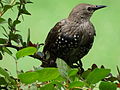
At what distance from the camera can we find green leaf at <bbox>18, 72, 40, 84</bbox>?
0.57m

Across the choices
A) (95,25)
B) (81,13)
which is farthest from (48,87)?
(95,25)

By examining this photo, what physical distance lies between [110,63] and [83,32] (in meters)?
1.03

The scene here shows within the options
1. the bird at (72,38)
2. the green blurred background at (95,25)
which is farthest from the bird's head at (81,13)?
the green blurred background at (95,25)

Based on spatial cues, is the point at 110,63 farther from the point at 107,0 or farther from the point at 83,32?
the point at 83,32

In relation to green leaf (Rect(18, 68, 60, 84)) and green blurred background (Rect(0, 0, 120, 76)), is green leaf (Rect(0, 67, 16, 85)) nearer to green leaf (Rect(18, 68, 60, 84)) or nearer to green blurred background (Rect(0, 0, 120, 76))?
green leaf (Rect(18, 68, 60, 84))

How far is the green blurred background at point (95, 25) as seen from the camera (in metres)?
2.88

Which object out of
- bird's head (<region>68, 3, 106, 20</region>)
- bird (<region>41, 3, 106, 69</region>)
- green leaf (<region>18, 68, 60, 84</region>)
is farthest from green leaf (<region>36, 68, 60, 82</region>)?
bird's head (<region>68, 3, 106, 20</region>)

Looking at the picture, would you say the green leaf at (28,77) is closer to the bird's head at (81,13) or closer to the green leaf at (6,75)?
the green leaf at (6,75)

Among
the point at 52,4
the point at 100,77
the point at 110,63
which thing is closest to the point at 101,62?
the point at 110,63

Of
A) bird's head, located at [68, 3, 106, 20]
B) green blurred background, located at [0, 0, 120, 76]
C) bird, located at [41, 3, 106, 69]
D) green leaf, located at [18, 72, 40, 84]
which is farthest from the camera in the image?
green blurred background, located at [0, 0, 120, 76]

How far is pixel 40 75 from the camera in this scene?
1.90 feet

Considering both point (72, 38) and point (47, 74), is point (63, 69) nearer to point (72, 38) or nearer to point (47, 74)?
point (47, 74)

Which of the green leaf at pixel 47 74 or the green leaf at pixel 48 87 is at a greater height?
the green leaf at pixel 47 74

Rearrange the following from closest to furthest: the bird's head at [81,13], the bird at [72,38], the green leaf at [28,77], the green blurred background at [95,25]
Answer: the green leaf at [28,77] → the bird at [72,38] → the bird's head at [81,13] → the green blurred background at [95,25]
